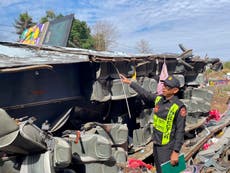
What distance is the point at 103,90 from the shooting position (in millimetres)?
7512

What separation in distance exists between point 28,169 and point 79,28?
30380 millimetres

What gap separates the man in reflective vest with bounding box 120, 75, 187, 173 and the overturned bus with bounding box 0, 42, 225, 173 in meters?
1.39

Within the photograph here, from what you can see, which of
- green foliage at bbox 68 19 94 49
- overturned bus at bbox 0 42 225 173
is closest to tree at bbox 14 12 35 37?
green foliage at bbox 68 19 94 49

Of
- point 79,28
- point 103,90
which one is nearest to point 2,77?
point 103,90

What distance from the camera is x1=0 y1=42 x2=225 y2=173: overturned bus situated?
17.1ft

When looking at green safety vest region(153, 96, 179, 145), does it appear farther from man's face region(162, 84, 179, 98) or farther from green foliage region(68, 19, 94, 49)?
green foliage region(68, 19, 94, 49)

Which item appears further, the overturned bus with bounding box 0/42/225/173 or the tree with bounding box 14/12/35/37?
the tree with bounding box 14/12/35/37

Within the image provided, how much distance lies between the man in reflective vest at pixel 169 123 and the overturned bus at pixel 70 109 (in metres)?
1.39

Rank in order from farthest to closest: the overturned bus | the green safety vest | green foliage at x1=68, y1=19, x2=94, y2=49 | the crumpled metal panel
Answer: green foliage at x1=68, y1=19, x2=94, y2=49, the crumpled metal panel, the overturned bus, the green safety vest

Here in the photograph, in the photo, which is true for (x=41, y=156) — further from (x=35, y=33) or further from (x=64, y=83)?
(x=35, y=33)

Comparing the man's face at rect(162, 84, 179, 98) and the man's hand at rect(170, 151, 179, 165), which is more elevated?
the man's face at rect(162, 84, 179, 98)

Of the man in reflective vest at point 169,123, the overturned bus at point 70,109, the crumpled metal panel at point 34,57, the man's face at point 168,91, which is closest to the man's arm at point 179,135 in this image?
the man in reflective vest at point 169,123

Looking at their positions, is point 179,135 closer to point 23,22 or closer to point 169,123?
point 169,123

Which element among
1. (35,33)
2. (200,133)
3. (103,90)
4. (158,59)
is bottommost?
(200,133)
